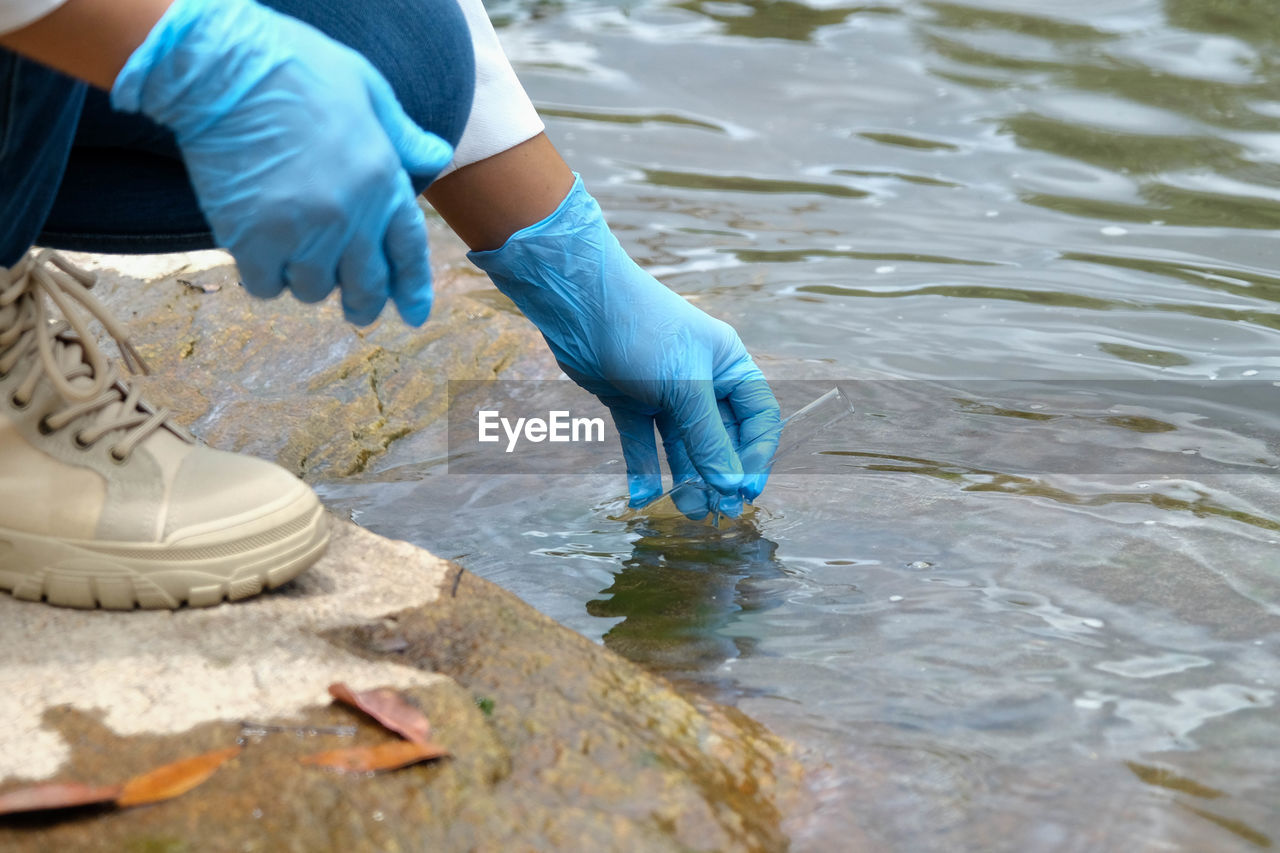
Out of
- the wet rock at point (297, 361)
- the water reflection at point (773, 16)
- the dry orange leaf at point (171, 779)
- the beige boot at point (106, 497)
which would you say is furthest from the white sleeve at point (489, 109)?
the water reflection at point (773, 16)

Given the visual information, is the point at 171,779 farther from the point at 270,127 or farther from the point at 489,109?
the point at 489,109

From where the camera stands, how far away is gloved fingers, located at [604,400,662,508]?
2121 mm

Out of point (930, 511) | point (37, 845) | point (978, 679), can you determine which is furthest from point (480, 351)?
point (37, 845)

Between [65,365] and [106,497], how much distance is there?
0.59ft

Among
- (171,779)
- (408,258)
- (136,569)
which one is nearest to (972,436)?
(408,258)

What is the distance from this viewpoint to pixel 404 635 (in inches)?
55.3

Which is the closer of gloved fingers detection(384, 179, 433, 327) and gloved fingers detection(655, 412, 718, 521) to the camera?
gloved fingers detection(384, 179, 433, 327)

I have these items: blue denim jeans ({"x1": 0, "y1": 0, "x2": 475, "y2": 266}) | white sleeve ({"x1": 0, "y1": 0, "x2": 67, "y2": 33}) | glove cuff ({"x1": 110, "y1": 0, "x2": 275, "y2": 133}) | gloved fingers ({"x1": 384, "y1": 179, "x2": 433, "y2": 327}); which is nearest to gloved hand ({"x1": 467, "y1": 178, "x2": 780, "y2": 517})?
blue denim jeans ({"x1": 0, "y1": 0, "x2": 475, "y2": 266})

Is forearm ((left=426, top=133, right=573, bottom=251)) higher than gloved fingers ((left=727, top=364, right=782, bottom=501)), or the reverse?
forearm ((left=426, top=133, right=573, bottom=251))

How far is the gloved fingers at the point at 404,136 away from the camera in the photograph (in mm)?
1324

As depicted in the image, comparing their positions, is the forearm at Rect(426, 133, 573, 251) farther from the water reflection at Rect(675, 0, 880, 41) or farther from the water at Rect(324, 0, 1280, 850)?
the water reflection at Rect(675, 0, 880, 41)

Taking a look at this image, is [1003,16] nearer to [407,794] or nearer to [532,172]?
Answer: [532,172]

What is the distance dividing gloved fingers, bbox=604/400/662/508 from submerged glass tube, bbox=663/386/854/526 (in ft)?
0.16

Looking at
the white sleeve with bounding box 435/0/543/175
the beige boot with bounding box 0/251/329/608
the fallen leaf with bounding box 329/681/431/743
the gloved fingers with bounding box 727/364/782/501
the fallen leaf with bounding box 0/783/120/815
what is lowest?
the gloved fingers with bounding box 727/364/782/501
